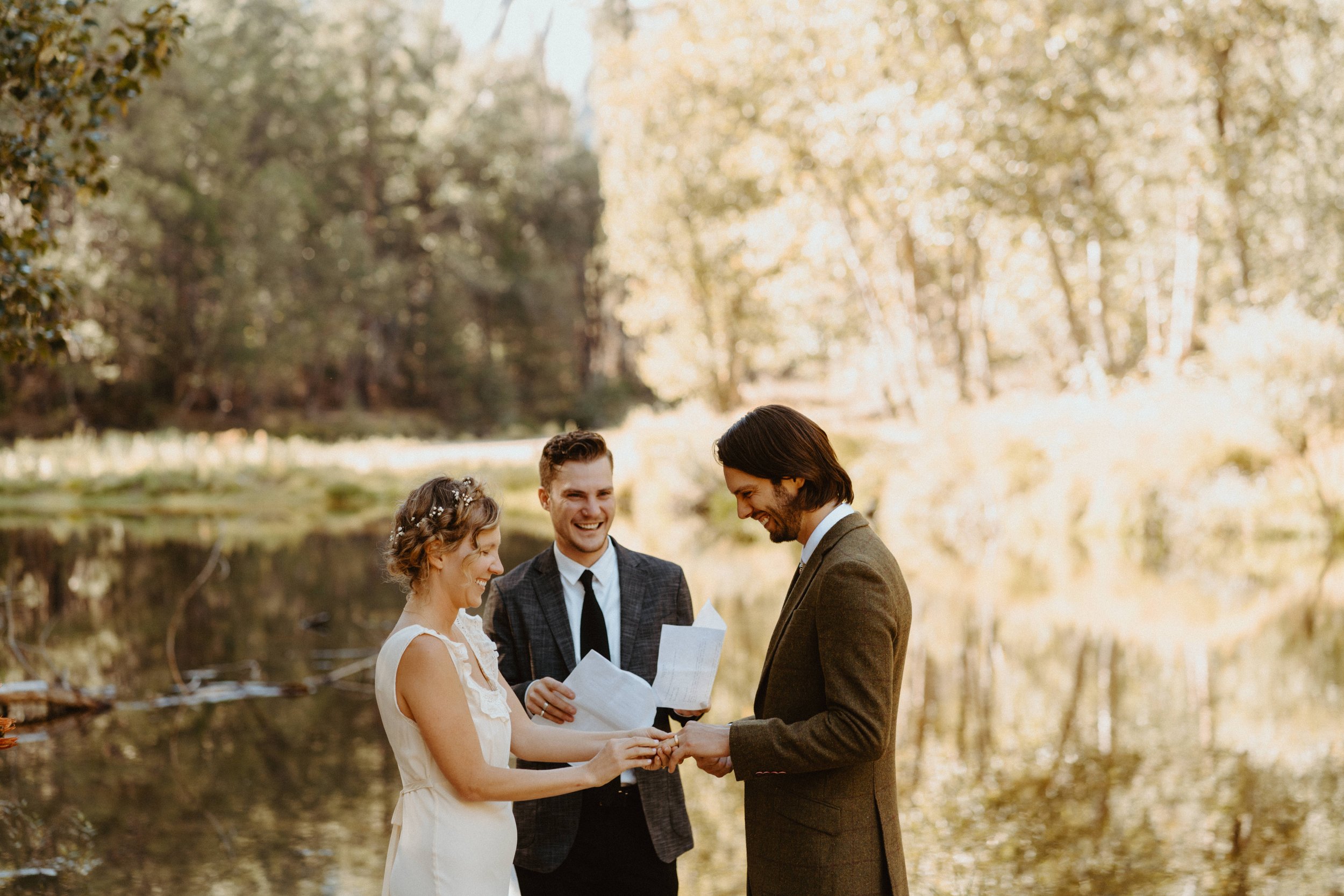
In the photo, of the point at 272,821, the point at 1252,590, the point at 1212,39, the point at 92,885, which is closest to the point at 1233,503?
the point at 1252,590

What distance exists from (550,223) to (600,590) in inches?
1805

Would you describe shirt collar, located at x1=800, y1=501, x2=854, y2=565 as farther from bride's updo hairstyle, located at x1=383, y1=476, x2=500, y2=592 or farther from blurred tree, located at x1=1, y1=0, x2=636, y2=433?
blurred tree, located at x1=1, y1=0, x2=636, y2=433

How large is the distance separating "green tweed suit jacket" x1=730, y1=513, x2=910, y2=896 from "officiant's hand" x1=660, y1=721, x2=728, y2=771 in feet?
0.13

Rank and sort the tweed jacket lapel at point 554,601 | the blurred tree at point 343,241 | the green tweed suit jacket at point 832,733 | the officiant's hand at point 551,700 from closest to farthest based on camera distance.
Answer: the green tweed suit jacket at point 832,733, the officiant's hand at point 551,700, the tweed jacket lapel at point 554,601, the blurred tree at point 343,241

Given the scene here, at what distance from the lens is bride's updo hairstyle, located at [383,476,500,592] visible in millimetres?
2426

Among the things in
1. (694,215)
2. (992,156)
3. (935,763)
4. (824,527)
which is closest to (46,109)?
(824,527)

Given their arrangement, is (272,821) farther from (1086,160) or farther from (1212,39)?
(1212,39)

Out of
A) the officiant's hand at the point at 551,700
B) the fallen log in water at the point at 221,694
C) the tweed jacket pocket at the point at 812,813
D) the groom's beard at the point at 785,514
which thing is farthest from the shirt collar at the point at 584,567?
the fallen log in water at the point at 221,694

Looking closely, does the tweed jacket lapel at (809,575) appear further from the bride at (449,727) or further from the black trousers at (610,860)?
the black trousers at (610,860)

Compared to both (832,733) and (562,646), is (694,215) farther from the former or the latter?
(832,733)

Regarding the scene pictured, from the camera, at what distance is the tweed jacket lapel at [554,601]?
319 cm

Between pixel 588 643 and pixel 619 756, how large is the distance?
712 mm

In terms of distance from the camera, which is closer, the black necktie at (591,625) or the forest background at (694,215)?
the black necktie at (591,625)

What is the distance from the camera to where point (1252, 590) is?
41.2 feet
